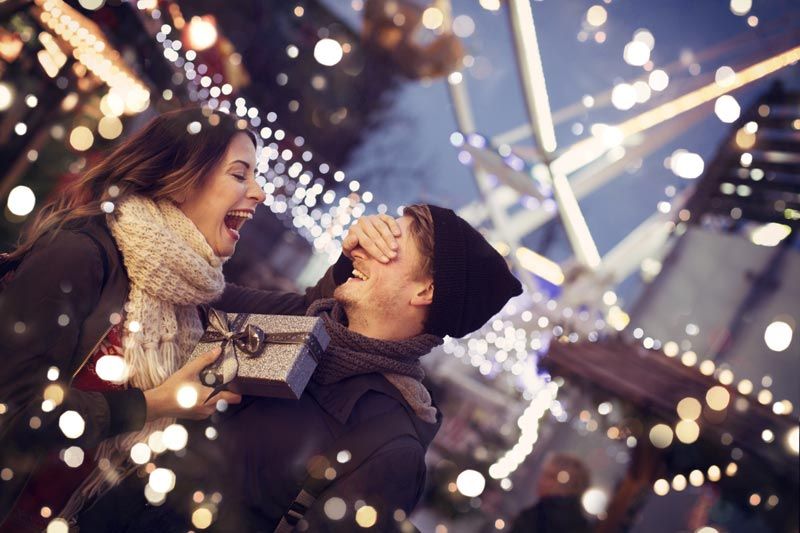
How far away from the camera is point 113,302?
155cm

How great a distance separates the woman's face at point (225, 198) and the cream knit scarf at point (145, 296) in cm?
12

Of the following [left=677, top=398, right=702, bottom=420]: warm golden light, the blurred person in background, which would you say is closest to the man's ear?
[left=677, top=398, right=702, bottom=420]: warm golden light

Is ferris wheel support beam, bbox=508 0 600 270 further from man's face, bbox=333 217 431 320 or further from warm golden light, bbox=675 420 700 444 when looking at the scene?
man's face, bbox=333 217 431 320

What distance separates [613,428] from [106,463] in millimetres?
4102

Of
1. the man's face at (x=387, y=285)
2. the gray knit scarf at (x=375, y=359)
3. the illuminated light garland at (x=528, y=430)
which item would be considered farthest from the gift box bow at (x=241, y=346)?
the illuminated light garland at (x=528, y=430)

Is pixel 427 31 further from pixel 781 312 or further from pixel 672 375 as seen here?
pixel 672 375

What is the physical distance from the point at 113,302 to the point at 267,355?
0.49m

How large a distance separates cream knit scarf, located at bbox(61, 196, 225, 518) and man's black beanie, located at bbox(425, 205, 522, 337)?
0.70 m

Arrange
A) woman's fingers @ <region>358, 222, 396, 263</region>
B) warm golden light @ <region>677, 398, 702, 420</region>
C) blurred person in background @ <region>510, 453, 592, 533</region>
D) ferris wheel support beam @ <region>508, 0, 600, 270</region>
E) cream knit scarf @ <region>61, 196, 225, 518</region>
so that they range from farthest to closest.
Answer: ferris wheel support beam @ <region>508, 0, 600, 270</region>, blurred person in background @ <region>510, 453, 592, 533</region>, warm golden light @ <region>677, 398, 702, 420</region>, woman's fingers @ <region>358, 222, 396, 263</region>, cream knit scarf @ <region>61, 196, 225, 518</region>

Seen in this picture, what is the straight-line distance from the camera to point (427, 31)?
1020 cm

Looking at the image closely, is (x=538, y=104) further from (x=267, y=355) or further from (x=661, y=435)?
(x=267, y=355)

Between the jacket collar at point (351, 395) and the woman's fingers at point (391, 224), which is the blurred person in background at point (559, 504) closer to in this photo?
the jacket collar at point (351, 395)

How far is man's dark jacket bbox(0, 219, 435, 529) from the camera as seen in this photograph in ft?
4.47

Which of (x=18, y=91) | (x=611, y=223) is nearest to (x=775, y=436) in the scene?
(x=18, y=91)
